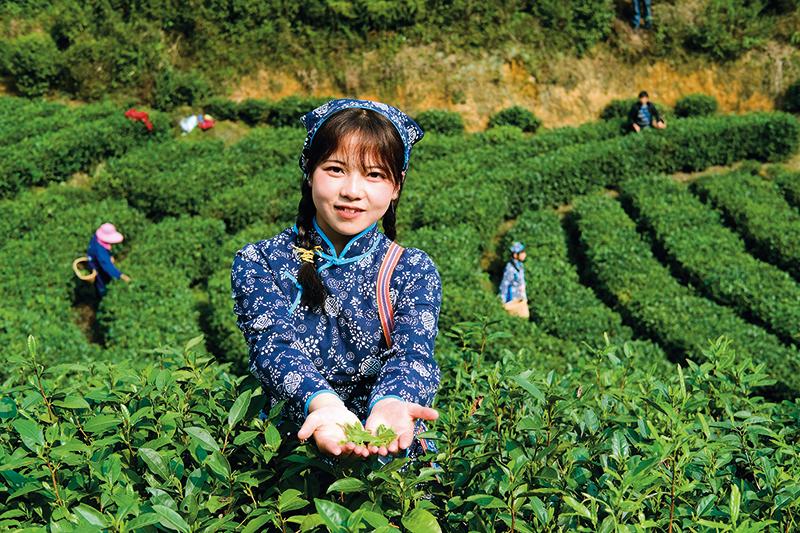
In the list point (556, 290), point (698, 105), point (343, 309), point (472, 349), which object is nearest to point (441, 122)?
point (698, 105)

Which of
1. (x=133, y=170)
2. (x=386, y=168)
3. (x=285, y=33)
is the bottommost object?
(x=133, y=170)

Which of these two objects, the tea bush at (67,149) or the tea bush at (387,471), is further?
the tea bush at (67,149)

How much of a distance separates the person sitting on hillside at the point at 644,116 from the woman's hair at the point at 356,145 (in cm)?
1466

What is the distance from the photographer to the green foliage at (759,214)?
11.8 meters

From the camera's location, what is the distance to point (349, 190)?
265 cm

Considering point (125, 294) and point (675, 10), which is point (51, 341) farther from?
point (675, 10)

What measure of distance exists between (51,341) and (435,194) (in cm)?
685

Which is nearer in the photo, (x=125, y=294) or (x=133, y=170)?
(x=125, y=294)

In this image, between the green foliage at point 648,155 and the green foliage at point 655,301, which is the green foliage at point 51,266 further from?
the green foliage at point 648,155

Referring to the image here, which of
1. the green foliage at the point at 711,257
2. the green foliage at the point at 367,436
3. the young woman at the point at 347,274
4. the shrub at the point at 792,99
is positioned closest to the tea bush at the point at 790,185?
the green foliage at the point at 711,257

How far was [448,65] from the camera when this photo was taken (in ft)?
63.4

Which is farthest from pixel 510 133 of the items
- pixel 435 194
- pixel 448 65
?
pixel 435 194

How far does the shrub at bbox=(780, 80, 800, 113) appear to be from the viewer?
Answer: 18938mm

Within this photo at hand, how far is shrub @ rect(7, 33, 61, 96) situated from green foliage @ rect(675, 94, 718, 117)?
49.1ft
